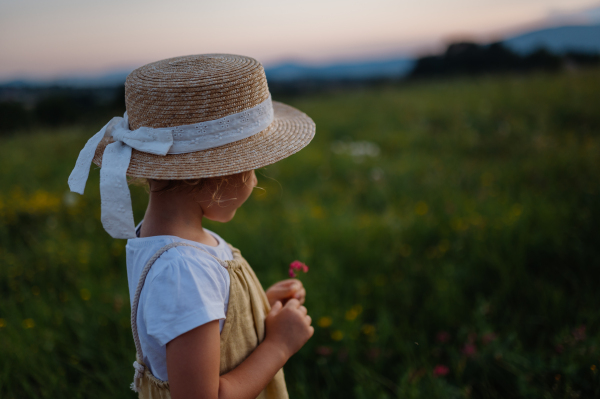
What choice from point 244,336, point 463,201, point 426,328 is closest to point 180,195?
point 244,336

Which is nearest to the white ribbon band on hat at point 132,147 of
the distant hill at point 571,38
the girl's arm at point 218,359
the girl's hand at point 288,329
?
the girl's arm at point 218,359

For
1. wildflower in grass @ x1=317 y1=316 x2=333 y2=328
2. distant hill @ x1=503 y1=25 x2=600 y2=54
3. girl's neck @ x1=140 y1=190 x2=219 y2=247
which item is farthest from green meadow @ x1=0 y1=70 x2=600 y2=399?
distant hill @ x1=503 y1=25 x2=600 y2=54

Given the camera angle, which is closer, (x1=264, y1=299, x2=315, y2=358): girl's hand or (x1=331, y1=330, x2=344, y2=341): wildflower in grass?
(x1=264, y1=299, x2=315, y2=358): girl's hand

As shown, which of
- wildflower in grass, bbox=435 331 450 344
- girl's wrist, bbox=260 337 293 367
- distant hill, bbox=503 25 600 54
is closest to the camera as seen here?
girl's wrist, bbox=260 337 293 367

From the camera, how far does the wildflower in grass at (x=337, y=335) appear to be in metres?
2.03

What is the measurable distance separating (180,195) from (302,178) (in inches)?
143

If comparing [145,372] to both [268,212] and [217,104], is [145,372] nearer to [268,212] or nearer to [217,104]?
[217,104]

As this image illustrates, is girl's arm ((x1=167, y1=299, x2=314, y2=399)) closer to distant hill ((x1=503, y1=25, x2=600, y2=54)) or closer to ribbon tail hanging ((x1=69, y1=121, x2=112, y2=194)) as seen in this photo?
ribbon tail hanging ((x1=69, y1=121, x2=112, y2=194))

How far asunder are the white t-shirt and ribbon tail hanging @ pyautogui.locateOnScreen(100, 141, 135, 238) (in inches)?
2.8

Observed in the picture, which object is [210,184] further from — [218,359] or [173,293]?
[218,359]

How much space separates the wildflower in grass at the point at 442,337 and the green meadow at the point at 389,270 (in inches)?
1.9

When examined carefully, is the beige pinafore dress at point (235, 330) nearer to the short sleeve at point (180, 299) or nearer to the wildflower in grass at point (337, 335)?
the short sleeve at point (180, 299)

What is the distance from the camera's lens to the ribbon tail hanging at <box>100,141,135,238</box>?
100cm

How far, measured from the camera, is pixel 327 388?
6.09 ft
